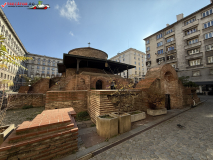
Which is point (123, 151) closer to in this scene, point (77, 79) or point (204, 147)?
point (204, 147)

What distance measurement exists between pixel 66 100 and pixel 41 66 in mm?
61964

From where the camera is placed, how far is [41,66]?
55.1m

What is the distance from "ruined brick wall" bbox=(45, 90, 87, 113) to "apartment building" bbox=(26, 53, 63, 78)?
59.2 metres

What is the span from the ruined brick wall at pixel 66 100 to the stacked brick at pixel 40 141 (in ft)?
13.4

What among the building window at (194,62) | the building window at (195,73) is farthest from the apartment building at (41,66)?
the building window at (195,73)

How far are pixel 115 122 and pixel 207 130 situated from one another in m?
4.85

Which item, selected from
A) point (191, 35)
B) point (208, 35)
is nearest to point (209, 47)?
point (208, 35)

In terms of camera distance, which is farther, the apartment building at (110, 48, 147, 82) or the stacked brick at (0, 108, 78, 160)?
the apartment building at (110, 48, 147, 82)

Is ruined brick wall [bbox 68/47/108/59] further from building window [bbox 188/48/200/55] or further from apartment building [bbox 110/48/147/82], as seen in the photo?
apartment building [bbox 110/48/147/82]

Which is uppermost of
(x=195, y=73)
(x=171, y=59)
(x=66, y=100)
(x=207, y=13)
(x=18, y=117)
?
(x=207, y=13)

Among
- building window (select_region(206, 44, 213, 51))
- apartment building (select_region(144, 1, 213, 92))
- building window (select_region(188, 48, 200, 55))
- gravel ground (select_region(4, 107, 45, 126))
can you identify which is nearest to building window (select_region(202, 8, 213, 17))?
apartment building (select_region(144, 1, 213, 92))

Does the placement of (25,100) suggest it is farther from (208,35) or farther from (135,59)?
(135,59)

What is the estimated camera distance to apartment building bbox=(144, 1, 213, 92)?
19.4 meters

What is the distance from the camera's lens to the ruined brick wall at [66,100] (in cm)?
638
